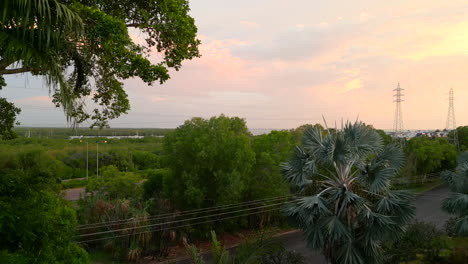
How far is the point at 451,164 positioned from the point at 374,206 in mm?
34881

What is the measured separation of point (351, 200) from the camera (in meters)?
→ 9.76

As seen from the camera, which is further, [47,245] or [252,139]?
[252,139]

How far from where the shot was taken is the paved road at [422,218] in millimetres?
16964

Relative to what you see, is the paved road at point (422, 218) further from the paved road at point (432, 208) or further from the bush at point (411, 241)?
the bush at point (411, 241)

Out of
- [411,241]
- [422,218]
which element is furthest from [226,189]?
[422,218]

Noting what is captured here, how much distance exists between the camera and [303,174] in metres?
10.8

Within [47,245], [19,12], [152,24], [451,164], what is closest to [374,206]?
[152,24]

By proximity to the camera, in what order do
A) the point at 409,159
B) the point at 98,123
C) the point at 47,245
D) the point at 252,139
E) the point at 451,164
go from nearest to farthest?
the point at 47,245
the point at 98,123
the point at 252,139
the point at 409,159
the point at 451,164

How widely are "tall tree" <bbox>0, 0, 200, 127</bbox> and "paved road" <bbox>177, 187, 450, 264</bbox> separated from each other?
11.5m

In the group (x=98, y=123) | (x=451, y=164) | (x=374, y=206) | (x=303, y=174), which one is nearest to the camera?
(x=98, y=123)

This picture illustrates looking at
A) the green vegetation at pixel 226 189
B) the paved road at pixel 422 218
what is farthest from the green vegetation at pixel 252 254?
the paved road at pixel 422 218

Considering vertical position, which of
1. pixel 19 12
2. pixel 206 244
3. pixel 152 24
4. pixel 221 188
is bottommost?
pixel 206 244

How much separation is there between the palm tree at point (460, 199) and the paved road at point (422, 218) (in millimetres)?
5906

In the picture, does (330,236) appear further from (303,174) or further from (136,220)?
(136,220)
